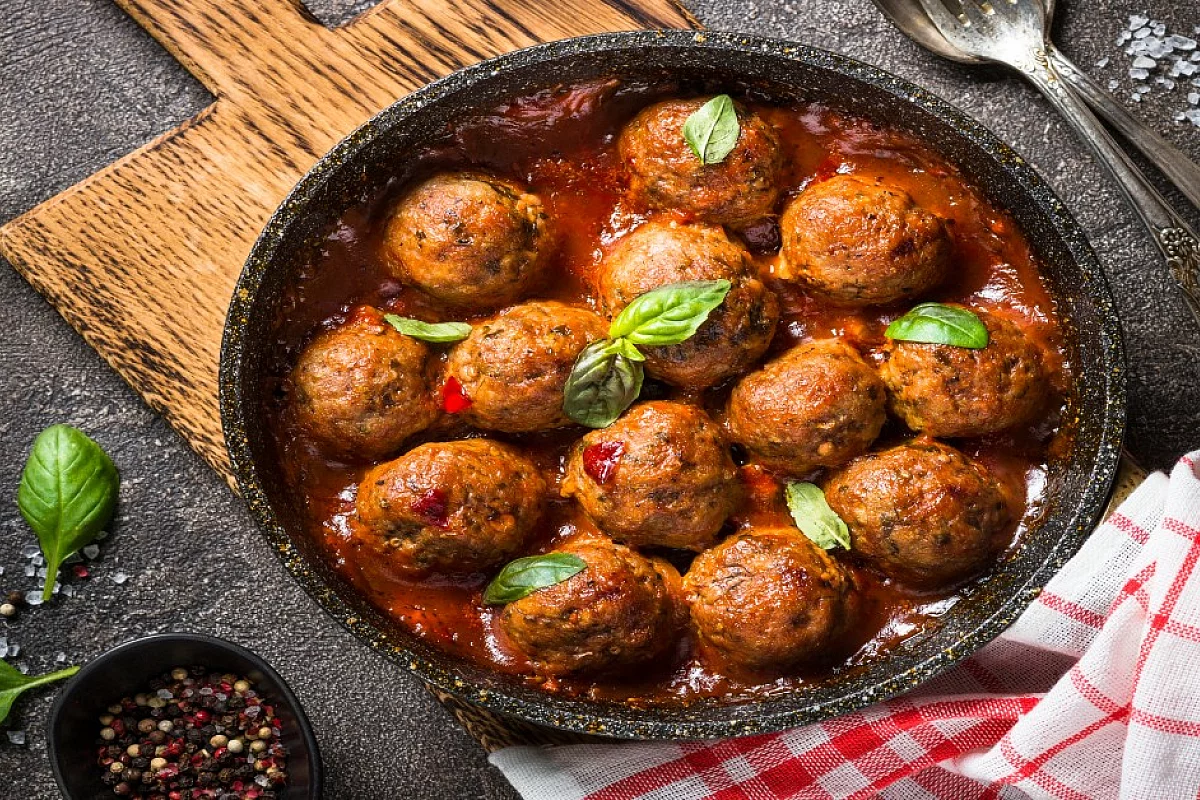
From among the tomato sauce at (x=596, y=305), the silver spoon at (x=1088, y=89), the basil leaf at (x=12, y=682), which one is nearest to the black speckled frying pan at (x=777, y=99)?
the tomato sauce at (x=596, y=305)

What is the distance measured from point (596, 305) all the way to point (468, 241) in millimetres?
407

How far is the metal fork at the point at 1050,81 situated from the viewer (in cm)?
340

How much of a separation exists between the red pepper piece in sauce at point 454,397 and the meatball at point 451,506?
0.09 m

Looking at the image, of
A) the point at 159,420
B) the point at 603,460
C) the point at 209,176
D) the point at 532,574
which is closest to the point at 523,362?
the point at 603,460

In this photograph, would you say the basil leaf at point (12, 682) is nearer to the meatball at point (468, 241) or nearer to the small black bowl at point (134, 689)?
the small black bowl at point (134, 689)

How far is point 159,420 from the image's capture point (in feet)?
11.9

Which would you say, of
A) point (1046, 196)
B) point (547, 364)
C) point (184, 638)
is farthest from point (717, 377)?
point (184, 638)

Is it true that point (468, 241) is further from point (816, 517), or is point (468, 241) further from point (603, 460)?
point (816, 517)

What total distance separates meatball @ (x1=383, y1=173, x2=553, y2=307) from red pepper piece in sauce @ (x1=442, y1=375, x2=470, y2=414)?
0.21m

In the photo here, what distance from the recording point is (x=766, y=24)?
3641mm

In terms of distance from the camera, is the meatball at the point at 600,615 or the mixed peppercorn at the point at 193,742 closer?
the meatball at the point at 600,615

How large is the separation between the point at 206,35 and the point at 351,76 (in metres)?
0.45

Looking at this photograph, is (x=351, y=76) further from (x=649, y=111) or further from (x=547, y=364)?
(x=547, y=364)

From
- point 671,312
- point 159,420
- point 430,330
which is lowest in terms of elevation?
point 159,420
